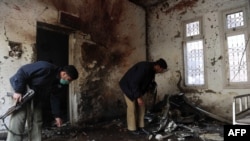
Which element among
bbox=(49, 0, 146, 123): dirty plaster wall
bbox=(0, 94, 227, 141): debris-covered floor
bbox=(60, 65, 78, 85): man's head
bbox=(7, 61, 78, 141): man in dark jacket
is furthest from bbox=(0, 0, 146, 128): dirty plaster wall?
bbox=(60, 65, 78, 85): man's head

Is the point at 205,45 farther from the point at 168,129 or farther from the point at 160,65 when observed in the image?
the point at 168,129

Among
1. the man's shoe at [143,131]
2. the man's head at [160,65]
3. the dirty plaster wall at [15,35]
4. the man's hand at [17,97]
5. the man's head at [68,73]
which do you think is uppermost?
the dirty plaster wall at [15,35]

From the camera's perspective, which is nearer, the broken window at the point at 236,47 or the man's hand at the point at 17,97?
the man's hand at the point at 17,97

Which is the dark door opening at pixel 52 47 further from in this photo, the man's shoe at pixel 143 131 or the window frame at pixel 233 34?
the window frame at pixel 233 34

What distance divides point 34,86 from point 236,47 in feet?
12.9

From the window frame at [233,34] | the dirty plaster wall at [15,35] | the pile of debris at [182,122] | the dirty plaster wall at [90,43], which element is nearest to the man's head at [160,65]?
the pile of debris at [182,122]

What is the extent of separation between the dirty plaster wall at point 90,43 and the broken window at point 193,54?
128 cm

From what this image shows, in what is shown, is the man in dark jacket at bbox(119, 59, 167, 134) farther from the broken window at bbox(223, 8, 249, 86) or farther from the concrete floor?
the broken window at bbox(223, 8, 249, 86)

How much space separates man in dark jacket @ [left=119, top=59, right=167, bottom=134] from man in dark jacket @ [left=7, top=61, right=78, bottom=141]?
1250 millimetres

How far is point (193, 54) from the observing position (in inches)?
205

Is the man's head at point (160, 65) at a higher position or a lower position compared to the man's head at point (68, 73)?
higher

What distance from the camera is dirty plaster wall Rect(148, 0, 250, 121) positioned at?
4.70 meters

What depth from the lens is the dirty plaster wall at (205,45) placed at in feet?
15.4

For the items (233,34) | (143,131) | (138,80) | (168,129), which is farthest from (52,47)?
(233,34)
